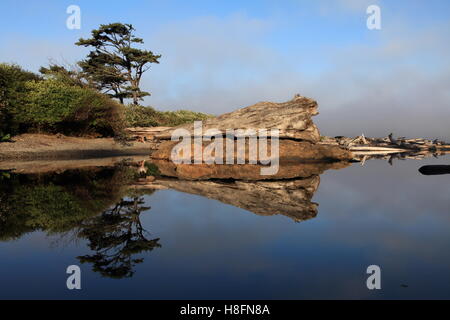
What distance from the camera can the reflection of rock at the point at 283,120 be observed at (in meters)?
16.3

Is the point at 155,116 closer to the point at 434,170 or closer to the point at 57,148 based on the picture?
the point at 57,148

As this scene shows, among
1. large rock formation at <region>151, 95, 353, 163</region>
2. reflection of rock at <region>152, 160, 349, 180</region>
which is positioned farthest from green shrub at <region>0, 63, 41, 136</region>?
reflection of rock at <region>152, 160, 349, 180</region>

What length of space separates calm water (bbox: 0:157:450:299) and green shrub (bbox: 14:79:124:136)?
57.5 ft

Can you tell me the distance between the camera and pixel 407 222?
14.5 ft

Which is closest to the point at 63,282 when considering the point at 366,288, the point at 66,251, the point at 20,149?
the point at 66,251

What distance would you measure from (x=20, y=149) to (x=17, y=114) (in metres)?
2.68

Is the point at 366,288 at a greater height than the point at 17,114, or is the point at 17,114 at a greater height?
the point at 17,114

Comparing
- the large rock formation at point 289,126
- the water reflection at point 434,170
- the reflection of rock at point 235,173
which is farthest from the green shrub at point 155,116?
the water reflection at point 434,170

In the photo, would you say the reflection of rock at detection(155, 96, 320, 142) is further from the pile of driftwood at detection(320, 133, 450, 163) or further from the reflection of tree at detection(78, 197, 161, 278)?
the pile of driftwood at detection(320, 133, 450, 163)

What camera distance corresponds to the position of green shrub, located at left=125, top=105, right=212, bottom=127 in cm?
3116

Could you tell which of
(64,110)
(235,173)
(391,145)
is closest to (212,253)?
(235,173)

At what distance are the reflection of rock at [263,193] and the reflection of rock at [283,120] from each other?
7528 mm

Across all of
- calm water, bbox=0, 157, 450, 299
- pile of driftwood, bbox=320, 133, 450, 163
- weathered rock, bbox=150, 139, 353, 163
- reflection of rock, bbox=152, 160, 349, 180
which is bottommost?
calm water, bbox=0, 157, 450, 299
